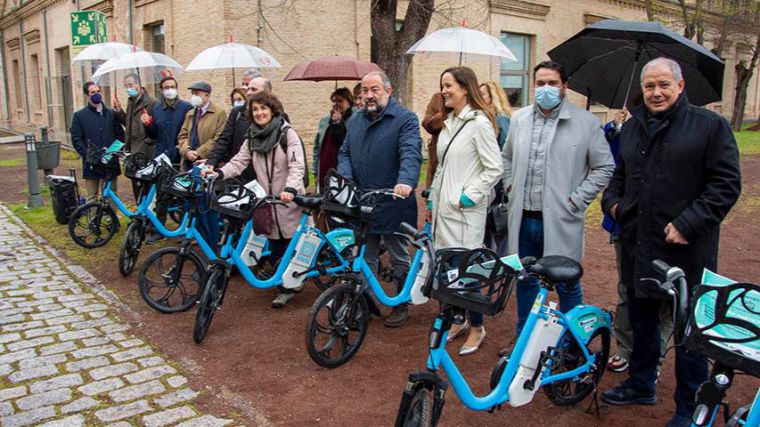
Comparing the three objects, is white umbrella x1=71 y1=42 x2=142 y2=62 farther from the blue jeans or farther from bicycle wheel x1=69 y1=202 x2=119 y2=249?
the blue jeans

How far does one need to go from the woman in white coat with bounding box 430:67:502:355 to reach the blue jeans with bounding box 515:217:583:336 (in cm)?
33

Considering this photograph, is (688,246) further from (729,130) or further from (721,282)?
(721,282)

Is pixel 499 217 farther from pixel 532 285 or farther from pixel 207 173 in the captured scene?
pixel 207 173

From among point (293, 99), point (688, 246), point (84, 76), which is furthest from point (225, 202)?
point (84, 76)

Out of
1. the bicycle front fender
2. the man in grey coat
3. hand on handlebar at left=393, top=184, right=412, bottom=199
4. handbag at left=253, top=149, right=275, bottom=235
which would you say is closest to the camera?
the bicycle front fender

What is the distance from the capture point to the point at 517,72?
19.9m

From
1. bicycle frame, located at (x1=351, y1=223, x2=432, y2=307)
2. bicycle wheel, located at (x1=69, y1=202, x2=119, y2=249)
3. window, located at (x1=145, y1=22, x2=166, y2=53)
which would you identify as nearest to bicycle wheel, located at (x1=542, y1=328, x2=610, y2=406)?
bicycle frame, located at (x1=351, y1=223, x2=432, y2=307)

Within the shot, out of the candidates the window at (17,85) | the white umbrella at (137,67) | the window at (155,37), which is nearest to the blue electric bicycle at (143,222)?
the white umbrella at (137,67)

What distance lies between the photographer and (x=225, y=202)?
4867 millimetres

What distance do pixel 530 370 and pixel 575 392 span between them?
73 centimetres

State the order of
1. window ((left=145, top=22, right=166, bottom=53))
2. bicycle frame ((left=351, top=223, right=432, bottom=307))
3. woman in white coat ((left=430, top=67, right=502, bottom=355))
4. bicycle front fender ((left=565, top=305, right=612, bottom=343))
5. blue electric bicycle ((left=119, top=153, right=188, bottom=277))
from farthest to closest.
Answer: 1. window ((left=145, top=22, right=166, bottom=53))
2. blue electric bicycle ((left=119, top=153, right=188, bottom=277))
3. bicycle frame ((left=351, top=223, right=432, bottom=307))
4. woman in white coat ((left=430, top=67, right=502, bottom=355))
5. bicycle front fender ((left=565, top=305, right=612, bottom=343))

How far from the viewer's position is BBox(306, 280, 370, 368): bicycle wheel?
14.0ft

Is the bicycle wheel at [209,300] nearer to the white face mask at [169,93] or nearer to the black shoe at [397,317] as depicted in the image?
the black shoe at [397,317]

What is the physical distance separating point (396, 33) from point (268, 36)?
425 centimetres
